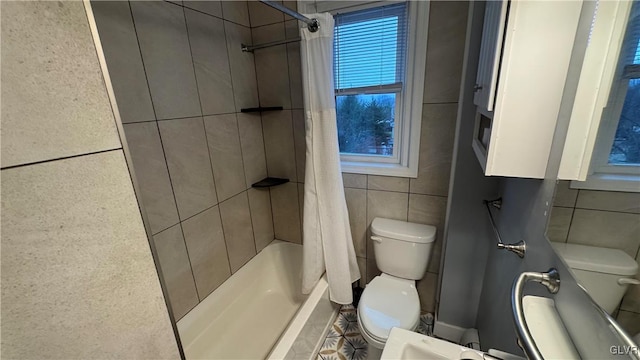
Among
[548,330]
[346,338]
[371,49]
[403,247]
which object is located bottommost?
[346,338]

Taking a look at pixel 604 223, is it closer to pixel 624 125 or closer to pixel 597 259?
pixel 597 259

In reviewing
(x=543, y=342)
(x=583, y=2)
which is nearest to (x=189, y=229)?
(x=543, y=342)

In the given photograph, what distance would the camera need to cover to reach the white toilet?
40 cm

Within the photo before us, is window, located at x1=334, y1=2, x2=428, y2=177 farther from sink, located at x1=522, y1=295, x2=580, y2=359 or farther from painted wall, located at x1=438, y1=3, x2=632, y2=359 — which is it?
sink, located at x1=522, y1=295, x2=580, y2=359

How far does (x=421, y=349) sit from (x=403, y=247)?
28.0 inches

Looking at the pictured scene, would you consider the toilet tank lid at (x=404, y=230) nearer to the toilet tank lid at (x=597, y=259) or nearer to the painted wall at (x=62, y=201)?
the toilet tank lid at (x=597, y=259)

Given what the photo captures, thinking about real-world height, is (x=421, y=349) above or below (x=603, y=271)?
below

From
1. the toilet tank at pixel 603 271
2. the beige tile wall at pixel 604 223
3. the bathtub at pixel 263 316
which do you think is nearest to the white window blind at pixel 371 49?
the beige tile wall at pixel 604 223

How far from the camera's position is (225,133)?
1.66 meters

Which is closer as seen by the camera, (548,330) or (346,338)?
(548,330)

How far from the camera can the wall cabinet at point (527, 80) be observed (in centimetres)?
67

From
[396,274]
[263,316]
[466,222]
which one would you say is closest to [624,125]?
[466,222]

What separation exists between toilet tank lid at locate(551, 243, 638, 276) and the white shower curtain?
1.00 metres

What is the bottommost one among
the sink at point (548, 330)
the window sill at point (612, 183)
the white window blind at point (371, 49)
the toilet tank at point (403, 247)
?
the toilet tank at point (403, 247)
